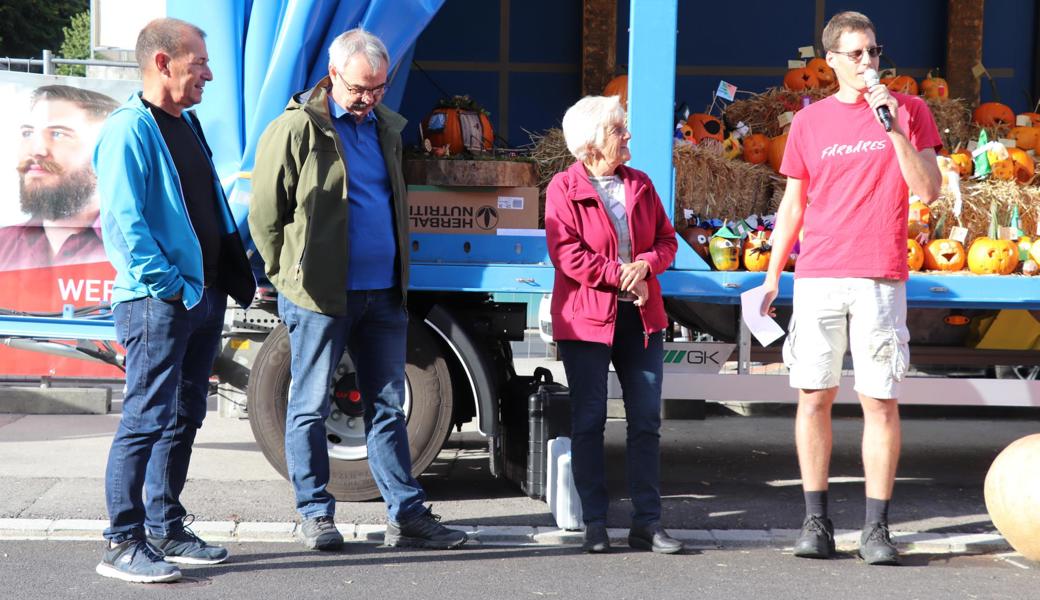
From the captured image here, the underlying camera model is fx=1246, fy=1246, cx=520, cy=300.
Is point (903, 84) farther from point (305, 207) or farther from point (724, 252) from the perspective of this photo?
point (305, 207)

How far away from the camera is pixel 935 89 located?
24.3 feet

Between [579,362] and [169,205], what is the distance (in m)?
1.59

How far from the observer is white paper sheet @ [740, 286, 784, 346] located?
4.85m

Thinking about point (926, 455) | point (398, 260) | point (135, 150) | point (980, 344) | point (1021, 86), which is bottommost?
point (926, 455)

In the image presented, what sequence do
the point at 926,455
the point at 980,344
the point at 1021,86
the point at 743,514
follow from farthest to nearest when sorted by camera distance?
the point at 1021,86 → the point at 926,455 → the point at 980,344 → the point at 743,514

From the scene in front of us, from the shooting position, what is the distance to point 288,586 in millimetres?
4188

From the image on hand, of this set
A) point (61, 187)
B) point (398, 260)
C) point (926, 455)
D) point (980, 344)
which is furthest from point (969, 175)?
point (61, 187)

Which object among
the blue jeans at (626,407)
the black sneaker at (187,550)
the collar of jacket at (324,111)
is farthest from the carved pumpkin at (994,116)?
the black sneaker at (187,550)

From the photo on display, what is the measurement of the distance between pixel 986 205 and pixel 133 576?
4331 millimetres

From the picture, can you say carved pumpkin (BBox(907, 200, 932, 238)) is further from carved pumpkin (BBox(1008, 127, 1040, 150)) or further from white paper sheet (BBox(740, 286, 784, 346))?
carved pumpkin (BBox(1008, 127, 1040, 150))

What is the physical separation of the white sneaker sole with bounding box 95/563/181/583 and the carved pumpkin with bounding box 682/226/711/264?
8.80ft

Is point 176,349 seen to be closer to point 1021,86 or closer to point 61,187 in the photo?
point 61,187

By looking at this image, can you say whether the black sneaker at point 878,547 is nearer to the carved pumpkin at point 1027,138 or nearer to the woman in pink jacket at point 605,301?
the woman in pink jacket at point 605,301

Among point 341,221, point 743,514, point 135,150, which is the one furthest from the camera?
point 743,514
